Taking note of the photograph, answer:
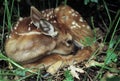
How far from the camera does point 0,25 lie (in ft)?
18.2

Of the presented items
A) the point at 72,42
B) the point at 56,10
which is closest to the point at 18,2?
the point at 56,10

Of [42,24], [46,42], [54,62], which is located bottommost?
[54,62]

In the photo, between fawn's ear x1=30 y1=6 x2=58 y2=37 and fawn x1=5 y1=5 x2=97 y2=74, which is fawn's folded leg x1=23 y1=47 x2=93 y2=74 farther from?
fawn's ear x1=30 y1=6 x2=58 y2=37

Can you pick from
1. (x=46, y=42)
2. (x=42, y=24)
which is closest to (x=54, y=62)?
(x=46, y=42)

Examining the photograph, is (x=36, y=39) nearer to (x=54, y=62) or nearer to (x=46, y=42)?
(x=46, y=42)

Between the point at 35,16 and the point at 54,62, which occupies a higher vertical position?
the point at 35,16

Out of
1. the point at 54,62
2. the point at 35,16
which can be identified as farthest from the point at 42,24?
the point at 54,62

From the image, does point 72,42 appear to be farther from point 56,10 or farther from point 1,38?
point 1,38

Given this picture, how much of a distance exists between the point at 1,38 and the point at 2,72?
30.2 inches

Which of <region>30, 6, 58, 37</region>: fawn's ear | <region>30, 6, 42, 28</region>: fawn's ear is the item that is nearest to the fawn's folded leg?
<region>30, 6, 58, 37</region>: fawn's ear

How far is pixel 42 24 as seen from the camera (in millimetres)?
4609

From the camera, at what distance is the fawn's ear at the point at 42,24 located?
14.9ft

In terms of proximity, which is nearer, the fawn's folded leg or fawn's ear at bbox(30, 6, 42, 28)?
fawn's ear at bbox(30, 6, 42, 28)

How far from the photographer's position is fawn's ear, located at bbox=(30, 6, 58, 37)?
4.55 metres
